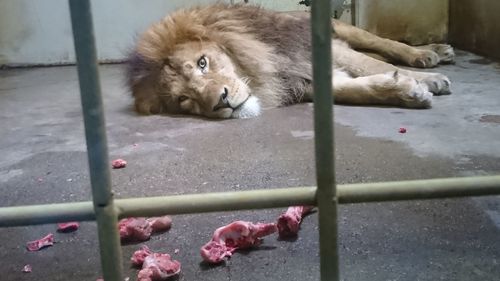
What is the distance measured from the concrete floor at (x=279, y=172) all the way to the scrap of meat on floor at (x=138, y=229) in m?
0.04

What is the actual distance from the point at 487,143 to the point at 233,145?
0.96 meters

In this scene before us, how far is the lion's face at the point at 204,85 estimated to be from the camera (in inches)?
122

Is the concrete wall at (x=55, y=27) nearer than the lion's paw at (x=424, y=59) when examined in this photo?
No

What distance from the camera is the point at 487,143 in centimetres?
231

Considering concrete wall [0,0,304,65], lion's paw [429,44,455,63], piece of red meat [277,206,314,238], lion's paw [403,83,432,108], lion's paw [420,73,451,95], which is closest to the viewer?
piece of red meat [277,206,314,238]

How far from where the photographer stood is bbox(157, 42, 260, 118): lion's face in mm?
3105

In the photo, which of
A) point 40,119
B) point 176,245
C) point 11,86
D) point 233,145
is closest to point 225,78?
point 233,145

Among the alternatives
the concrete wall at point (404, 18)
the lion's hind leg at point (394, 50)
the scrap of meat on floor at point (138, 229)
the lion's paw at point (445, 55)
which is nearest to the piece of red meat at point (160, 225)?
the scrap of meat on floor at point (138, 229)

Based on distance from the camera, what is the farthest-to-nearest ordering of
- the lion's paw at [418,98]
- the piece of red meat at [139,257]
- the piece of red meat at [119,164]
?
the lion's paw at [418,98], the piece of red meat at [119,164], the piece of red meat at [139,257]

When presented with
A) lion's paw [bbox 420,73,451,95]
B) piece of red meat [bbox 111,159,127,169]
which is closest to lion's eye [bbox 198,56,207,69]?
piece of red meat [bbox 111,159,127,169]

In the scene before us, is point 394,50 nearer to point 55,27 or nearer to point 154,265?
point 154,265

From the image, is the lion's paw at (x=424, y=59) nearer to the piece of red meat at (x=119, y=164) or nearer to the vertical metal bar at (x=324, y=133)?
the piece of red meat at (x=119, y=164)

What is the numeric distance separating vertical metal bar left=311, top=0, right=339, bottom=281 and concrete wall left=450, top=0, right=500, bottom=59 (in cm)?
355

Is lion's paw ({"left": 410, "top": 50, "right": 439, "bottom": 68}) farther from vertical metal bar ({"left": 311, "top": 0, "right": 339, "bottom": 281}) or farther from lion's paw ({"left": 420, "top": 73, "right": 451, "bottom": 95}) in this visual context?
vertical metal bar ({"left": 311, "top": 0, "right": 339, "bottom": 281})
